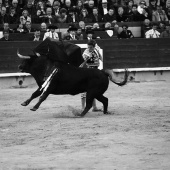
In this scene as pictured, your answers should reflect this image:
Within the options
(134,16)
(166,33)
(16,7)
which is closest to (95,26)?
(134,16)

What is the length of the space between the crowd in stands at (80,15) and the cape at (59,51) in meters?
4.62

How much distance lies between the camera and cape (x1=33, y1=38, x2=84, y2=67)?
1260 centimetres

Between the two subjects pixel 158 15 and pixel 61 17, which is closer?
pixel 61 17

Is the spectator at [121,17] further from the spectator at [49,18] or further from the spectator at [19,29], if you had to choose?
the spectator at [19,29]

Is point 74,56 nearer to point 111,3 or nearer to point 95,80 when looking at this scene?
point 95,80

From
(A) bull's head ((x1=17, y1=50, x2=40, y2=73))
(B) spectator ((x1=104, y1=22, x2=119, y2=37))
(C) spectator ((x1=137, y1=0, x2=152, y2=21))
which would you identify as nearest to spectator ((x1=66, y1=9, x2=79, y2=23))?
(B) spectator ((x1=104, y1=22, x2=119, y2=37))

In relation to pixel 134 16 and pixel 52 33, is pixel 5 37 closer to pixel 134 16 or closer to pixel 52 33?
pixel 52 33

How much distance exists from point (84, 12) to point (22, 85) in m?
2.24

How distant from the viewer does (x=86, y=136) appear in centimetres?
1030

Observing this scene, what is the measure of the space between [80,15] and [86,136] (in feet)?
28.4

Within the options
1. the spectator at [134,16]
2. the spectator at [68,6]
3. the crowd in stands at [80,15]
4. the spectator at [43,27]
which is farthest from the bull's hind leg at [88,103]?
the spectator at [134,16]

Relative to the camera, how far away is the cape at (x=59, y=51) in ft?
41.3

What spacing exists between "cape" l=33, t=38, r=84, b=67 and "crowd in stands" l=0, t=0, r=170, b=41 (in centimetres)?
462

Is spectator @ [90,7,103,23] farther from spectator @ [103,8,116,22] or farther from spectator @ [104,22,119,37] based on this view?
spectator @ [104,22,119,37]
